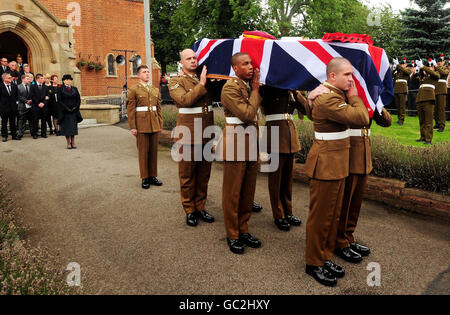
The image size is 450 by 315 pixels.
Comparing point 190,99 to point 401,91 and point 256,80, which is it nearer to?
point 256,80

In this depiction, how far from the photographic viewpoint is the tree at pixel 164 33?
3609cm

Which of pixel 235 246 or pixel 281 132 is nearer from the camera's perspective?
pixel 235 246

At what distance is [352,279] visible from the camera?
10.7ft

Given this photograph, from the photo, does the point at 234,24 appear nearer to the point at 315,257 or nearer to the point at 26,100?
the point at 26,100

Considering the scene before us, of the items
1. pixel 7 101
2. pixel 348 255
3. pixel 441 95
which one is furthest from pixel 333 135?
pixel 7 101

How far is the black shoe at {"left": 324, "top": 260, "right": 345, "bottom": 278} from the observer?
10.8ft

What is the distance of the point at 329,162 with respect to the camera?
3.15 metres

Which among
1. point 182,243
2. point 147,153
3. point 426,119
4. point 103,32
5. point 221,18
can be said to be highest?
point 221,18

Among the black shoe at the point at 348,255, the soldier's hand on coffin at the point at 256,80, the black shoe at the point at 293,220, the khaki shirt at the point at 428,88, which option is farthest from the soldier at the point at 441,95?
the soldier's hand on coffin at the point at 256,80

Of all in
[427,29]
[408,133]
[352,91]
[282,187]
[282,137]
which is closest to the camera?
[352,91]

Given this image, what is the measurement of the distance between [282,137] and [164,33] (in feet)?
116

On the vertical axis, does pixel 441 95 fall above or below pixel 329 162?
above

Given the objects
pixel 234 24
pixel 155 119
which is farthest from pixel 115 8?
pixel 155 119
